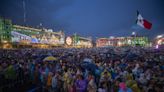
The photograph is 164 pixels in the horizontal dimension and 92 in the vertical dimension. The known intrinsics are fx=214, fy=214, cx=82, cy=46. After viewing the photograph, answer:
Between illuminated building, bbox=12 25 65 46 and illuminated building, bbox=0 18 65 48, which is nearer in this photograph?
illuminated building, bbox=0 18 65 48

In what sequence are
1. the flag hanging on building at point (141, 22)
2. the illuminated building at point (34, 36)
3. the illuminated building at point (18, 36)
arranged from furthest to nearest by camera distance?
the illuminated building at point (34, 36) < the illuminated building at point (18, 36) < the flag hanging on building at point (141, 22)

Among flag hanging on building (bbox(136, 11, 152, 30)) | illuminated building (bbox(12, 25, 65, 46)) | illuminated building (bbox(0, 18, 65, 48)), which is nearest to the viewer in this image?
flag hanging on building (bbox(136, 11, 152, 30))

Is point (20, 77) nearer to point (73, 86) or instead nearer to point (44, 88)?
point (44, 88)

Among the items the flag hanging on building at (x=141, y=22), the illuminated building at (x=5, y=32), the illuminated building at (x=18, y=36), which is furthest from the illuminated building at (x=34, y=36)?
the flag hanging on building at (x=141, y=22)

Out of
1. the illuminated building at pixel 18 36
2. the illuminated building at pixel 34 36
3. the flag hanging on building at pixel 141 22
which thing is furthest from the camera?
the illuminated building at pixel 34 36

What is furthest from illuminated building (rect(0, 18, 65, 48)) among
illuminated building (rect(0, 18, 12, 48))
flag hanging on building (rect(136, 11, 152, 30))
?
flag hanging on building (rect(136, 11, 152, 30))

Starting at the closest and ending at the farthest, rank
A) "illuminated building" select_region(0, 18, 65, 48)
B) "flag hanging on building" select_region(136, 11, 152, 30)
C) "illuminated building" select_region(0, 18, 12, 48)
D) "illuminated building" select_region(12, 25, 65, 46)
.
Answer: "flag hanging on building" select_region(136, 11, 152, 30) → "illuminated building" select_region(0, 18, 12, 48) → "illuminated building" select_region(0, 18, 65, 48) → "illuminated building" select_region(12, 25, 65, 46)

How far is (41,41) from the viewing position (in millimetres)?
125125

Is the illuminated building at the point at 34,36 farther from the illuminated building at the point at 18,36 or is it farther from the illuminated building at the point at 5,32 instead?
the illuminated building at the point at 5,32

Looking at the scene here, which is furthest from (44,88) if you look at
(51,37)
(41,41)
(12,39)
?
(51,37)

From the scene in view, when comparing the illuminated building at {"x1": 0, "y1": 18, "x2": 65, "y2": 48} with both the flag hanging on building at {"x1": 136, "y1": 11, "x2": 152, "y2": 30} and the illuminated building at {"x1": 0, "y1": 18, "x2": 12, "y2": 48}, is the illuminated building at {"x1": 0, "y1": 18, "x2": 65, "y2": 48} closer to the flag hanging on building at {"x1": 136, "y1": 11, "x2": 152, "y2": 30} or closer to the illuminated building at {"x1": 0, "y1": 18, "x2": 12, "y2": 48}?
the illuminated building at {"x1": 0, "y1": 18, "x2": 12, "y2": 48}

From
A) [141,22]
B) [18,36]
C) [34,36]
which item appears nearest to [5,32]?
[18,36]

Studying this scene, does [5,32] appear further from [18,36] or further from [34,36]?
[34,36]

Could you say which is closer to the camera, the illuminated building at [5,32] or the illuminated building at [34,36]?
the illuminated building at [5,32]
